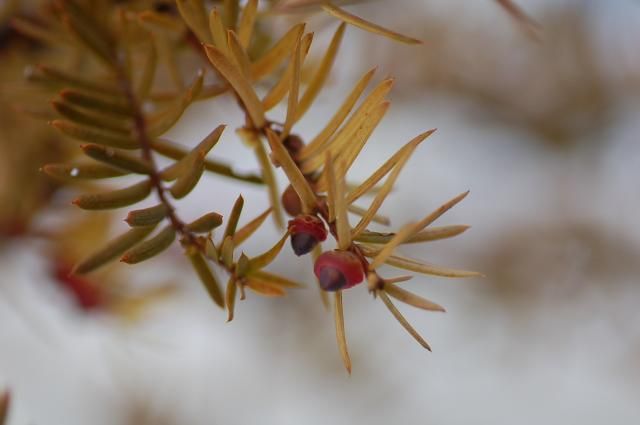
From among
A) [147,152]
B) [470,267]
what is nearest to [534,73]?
[470,267]

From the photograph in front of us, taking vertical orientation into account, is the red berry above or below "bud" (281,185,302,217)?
below

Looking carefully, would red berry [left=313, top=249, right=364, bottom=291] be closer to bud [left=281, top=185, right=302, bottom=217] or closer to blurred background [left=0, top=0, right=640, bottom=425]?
bud [left=281, top=185, right=302, bottom=217]

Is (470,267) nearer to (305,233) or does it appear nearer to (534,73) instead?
(534,73)

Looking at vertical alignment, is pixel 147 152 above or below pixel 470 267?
above

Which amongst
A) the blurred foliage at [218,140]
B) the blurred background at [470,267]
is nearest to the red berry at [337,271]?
the blurred foliage at [218,140]

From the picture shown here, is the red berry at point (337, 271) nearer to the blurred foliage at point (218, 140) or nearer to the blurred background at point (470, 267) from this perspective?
the blurred foliage at point (218, 140)

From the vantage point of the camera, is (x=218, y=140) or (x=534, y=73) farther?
(x=534, y=73)

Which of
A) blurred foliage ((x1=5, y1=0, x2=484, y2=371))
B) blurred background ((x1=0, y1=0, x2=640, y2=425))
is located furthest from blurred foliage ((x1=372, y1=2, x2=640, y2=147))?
blurred foliage ((x1=5, y1=0, x2=484, y2=371))
